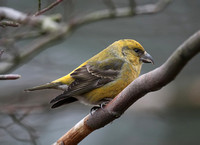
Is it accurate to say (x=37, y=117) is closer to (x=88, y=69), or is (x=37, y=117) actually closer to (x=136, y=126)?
(x=88, y=69)

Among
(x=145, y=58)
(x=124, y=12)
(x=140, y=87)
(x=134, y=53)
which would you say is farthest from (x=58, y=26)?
(x=140, y=87)

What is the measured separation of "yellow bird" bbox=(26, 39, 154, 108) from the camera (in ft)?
15.8

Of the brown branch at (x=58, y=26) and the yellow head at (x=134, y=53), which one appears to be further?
the brown branch at (x=58, y=26)

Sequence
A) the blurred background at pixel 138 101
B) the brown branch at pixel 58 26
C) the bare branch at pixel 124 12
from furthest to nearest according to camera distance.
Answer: the blurred background at pixel 138 101 < the bare branch at pixel 124 12 < the brown branch at pixel 58 26

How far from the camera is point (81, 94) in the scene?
4.92 m

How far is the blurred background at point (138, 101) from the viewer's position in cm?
731

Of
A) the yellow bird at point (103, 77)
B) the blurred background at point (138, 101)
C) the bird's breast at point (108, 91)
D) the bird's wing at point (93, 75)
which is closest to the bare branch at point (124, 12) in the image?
the blurred background at point (138, 101)

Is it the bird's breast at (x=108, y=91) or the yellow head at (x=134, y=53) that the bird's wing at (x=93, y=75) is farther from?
the yellow head at (x=134, y=53)

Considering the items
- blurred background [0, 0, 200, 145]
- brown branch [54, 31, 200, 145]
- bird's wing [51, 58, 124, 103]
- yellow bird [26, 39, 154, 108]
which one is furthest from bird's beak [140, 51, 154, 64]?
blurred background [0, 0, 200, 145]

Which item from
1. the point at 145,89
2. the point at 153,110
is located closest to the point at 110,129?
the point at 153,110

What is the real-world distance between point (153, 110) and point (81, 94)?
11.1 feet

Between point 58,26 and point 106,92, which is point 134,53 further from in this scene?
point 58,26

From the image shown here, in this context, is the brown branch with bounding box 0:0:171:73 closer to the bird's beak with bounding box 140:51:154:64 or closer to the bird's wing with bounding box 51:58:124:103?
the bird's beak with bounding box 140:51:154:64

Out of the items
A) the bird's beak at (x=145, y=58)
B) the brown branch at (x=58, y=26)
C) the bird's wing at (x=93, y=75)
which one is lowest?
the bird's wing at (x=93, y=75)
